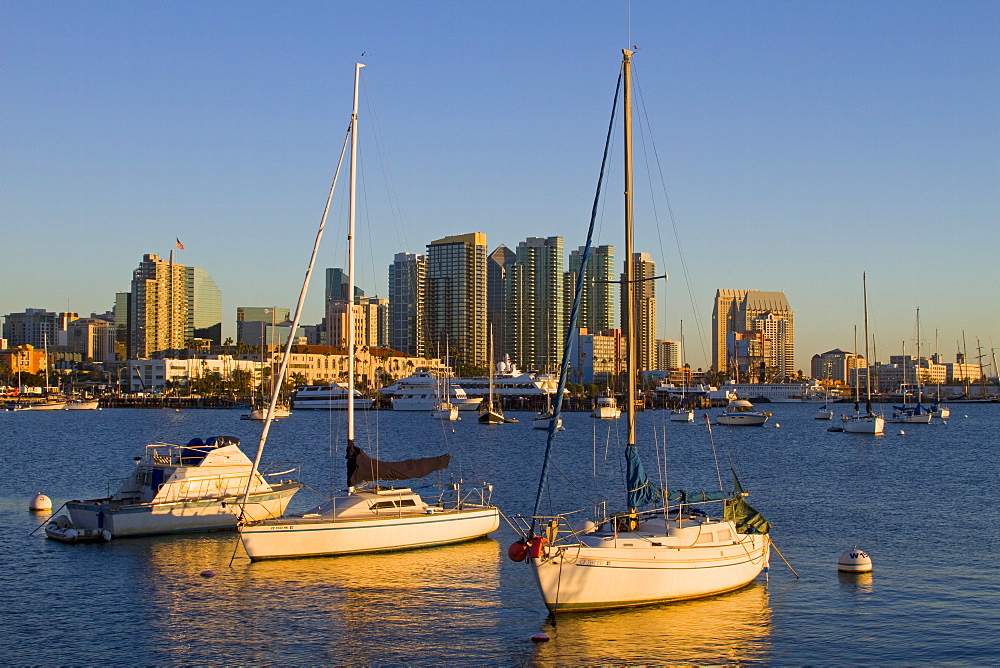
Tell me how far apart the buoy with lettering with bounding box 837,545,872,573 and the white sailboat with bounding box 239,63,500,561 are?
35.4ft

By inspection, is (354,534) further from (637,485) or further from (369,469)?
(637,485)

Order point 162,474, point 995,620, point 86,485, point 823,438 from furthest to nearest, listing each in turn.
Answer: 1. point 823,438
2. point 86,485
3. point 162,474
4. point 995,620

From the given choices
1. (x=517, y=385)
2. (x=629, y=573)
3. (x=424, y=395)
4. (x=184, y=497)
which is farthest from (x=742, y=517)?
(x=517, y=385)

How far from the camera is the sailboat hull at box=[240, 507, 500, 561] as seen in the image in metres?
28.6

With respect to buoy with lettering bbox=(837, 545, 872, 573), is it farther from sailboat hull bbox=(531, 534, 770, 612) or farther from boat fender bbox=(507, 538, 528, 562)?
boat fender bbox=(507, 538, 528, 562)

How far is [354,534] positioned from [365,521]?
0.50m

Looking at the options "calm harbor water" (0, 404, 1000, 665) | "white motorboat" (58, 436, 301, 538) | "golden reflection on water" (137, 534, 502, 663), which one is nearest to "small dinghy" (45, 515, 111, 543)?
"white motorboat" (58, 436, 301, 538)

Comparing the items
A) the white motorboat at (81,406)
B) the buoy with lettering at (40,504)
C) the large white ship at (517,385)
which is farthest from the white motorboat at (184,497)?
the white motorboat at (81,406)

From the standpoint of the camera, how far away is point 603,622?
73.0 feet

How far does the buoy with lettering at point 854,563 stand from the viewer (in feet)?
89.9

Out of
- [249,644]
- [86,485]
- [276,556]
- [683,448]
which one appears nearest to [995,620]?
[249,644]

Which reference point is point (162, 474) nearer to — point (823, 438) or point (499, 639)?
point (499, 639)

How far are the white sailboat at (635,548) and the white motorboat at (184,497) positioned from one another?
45.3 feet

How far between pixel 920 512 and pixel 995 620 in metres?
17.7
